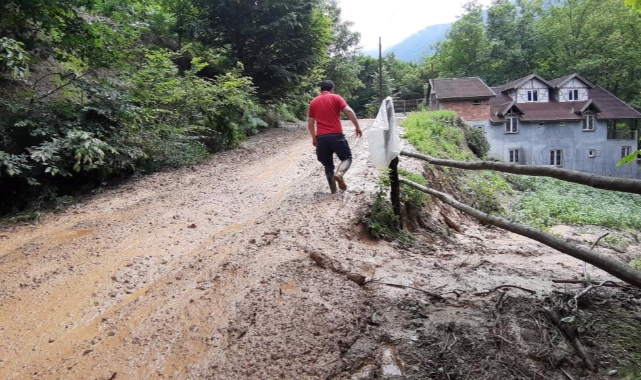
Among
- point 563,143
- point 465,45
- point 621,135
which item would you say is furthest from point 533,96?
point 465,45

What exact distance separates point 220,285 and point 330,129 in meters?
3.20

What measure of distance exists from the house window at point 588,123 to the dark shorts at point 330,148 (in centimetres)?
3480

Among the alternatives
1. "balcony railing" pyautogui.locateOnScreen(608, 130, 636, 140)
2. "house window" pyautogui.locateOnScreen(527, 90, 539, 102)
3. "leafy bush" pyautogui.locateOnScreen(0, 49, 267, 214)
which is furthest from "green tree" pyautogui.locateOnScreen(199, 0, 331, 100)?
"balcony railing" pyautogui.locateOnScreen(608, 130, 636, 140)

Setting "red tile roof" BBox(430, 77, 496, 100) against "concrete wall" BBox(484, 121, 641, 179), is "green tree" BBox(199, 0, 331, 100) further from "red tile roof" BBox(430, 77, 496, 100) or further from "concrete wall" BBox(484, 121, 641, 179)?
"concrete wall" BBox(484, 121, 641, 179)

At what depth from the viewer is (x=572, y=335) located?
2.58 m

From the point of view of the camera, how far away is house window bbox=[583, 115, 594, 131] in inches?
1308

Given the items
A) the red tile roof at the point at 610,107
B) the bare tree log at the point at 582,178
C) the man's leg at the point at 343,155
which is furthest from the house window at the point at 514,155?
the bare tree log at the point at 582,178

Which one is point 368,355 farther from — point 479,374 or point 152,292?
point 152,292

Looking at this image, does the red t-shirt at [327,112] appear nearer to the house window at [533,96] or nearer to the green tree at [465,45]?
the house window at [533,96]

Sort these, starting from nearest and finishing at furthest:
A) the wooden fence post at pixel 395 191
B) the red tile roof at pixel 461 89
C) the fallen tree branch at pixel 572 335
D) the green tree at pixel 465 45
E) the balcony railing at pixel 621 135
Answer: the fallen tree branch at pixel 572 335 < the wooden fence post at pixel 395 191 < the red tile roof at pixel 461 89 < the balcony railing at pixel 621 135 < the green tree at pixel 465 45

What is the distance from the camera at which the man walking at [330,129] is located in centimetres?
605

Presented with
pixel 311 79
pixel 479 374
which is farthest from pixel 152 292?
pixel 311 79

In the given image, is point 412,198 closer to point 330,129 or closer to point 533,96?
point 330,129

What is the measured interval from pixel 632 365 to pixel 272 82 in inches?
577
